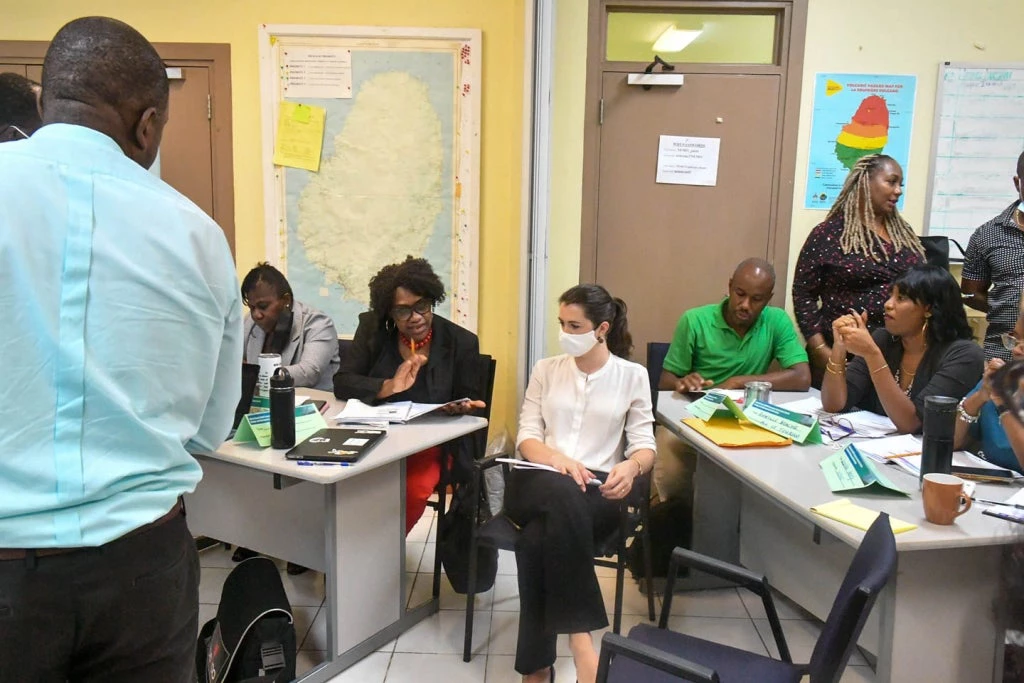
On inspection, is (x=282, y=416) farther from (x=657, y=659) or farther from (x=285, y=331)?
(x=657, y=659)

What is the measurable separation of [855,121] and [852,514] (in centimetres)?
245

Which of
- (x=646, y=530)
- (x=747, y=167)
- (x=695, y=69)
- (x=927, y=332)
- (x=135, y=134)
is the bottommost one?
(x=646, y=530)

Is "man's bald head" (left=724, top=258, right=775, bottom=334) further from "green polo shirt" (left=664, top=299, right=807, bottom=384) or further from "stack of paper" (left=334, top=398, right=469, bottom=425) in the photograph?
"stack of paper" (left=334, top=398, right=469, bottom=425)

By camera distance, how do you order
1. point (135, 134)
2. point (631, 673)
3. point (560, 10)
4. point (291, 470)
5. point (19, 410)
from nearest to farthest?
point (19, 410) < point (135, 134) < point (631, 673) < point (291, 470) < point (560, 10)

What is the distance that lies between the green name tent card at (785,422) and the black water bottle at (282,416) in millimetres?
1383

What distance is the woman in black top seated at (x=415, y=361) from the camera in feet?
8.14

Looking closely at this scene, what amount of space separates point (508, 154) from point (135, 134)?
2.55m

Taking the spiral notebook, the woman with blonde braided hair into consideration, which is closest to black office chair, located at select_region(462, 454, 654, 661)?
the spiral notebook

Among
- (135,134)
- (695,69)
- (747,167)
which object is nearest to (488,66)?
(695,69)

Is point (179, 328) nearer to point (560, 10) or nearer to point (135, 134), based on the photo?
point (135, 134)

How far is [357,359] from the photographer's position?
8.63ft

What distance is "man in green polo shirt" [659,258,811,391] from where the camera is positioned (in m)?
2.80

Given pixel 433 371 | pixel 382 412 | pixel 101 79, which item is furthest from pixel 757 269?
pixel 101 79

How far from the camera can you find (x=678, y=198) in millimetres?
3404
